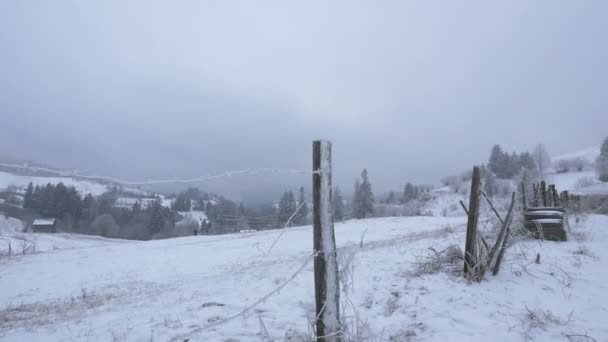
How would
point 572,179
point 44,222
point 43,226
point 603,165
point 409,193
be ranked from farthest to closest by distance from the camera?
point 409,193 → point 572,179 → point 603,165 → point 44,222 → point 43,226

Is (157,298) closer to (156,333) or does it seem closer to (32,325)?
(32,325)

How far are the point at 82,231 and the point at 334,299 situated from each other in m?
70.4

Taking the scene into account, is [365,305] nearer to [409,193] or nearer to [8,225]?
[8,225]

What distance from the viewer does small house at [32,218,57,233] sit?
44984mm

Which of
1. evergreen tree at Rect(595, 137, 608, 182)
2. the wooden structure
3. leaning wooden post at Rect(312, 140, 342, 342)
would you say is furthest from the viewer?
evergreen tree at Rect(595, 137, 608, 182)

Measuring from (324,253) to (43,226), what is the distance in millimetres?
61163

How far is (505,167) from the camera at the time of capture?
7919cm

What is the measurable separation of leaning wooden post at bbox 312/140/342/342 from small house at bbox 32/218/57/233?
59.7 metres

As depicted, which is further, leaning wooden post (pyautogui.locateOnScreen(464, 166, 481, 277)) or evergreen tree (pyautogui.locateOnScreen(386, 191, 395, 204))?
evergreen tree (pyautogui.locateOnScreen(386, 191, 395, 204))

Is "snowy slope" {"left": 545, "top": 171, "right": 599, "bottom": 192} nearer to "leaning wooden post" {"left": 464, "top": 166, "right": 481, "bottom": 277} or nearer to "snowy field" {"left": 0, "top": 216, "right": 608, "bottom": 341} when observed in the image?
"snowy field" {"left": 0, "top": 216, "right": 608, "bottom": 341}

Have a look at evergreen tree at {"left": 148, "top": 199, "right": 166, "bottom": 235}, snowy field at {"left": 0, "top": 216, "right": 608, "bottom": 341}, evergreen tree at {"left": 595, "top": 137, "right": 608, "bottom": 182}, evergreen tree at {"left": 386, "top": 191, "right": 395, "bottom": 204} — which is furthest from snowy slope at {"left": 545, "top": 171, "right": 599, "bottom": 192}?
evergreen tree at {"left": 148, "top": 199, "right": 166, "bottom": 235}

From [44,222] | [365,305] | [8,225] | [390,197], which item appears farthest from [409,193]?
[365,305]

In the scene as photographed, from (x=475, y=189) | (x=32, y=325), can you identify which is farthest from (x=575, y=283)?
(x=32, y=325)

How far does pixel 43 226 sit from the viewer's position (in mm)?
45688
